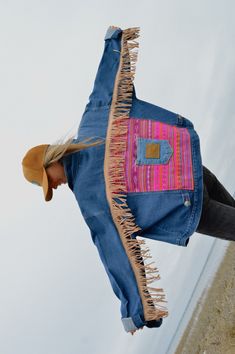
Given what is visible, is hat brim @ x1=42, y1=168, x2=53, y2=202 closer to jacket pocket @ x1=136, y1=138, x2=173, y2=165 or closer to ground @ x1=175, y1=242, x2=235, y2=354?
jacket pocket @ x1=136, y1=138, x2=173, y2=165

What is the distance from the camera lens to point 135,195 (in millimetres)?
3309

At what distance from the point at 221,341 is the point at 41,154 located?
417 cm

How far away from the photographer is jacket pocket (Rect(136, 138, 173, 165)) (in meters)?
3.35

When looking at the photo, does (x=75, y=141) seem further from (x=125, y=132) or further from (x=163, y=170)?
(x=163, y=170)

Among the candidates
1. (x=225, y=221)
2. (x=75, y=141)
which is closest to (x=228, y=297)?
(x=225, y=221)

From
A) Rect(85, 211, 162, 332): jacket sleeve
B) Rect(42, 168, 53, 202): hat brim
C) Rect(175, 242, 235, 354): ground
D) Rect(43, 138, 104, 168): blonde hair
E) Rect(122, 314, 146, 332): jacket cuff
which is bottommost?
Rect(175, 242, 235, 354): ground

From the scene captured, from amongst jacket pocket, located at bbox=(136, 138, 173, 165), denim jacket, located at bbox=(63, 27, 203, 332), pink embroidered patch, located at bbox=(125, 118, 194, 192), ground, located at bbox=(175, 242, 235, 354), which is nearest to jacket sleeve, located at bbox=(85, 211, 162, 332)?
denim jacket, located at bbox=(63, 27, 203, 332)

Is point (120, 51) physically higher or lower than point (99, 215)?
higher

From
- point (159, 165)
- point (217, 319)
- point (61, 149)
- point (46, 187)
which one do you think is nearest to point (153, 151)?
point (159, 165)

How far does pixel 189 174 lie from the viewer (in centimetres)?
335

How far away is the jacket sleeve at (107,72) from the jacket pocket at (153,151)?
0.43 metres

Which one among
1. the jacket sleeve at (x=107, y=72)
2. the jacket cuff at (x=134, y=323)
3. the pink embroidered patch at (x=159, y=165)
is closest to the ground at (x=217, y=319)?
the jacket cuff at (x=134, y=323)

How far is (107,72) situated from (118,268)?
1.41 meters

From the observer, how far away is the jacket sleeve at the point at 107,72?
3643 millimetres
